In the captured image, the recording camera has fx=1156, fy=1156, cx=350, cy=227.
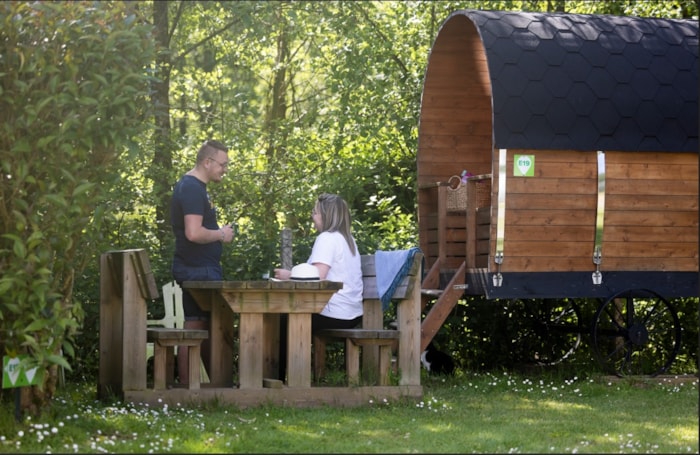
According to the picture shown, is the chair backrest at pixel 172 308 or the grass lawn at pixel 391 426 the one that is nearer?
the grass lawn at pixel 391 426

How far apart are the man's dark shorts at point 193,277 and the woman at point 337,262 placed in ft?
1.54

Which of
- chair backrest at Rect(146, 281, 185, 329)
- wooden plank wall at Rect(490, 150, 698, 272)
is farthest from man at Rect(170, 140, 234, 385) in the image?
wooden plank wall at Rect(490, 150, 698, 272)

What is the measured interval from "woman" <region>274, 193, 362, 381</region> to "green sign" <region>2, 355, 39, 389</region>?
2.24 meters

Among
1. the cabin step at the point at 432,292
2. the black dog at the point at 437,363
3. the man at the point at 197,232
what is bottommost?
the black dog at the point at 437,363

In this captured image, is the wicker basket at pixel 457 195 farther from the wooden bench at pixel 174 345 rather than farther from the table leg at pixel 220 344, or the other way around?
the wooden bench at pixel 174 345

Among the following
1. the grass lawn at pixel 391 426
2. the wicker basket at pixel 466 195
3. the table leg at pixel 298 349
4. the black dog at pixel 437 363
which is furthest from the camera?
the black dog at pixel 437 363

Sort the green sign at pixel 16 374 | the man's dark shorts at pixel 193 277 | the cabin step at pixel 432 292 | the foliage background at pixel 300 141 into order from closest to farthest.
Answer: the green sign at pixel 16 374 → the man's dark shorts at pixel 193 277 → the cabin step at pixel 432 292 → the foliage background at pixel 300 141

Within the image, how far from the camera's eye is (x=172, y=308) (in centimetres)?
961

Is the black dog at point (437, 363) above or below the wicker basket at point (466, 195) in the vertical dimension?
below

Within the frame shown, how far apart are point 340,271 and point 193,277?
1.06m

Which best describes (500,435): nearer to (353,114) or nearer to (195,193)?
(195,193)

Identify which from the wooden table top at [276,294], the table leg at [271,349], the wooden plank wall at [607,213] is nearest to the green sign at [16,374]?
the wooden table top at [276,294]

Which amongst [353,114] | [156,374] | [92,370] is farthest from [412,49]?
[156,374]

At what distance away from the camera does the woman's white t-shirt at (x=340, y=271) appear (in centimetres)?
834
